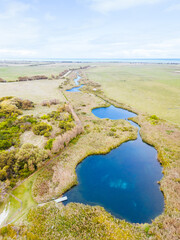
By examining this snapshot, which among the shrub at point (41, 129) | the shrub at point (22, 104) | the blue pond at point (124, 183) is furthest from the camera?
the shrub at point (22, 104)

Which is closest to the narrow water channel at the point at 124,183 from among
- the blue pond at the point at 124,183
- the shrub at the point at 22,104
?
the blue pond at the point at 124,183

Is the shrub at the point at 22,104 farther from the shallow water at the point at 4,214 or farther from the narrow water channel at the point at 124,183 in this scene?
the shallow water at the point at 4,214

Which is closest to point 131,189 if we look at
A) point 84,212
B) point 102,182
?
point 102,182

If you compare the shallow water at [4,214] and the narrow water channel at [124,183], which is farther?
the narrow water channel at [124,183]

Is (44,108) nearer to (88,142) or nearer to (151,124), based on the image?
(88,142)

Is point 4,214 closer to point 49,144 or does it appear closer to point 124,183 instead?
point 49,144

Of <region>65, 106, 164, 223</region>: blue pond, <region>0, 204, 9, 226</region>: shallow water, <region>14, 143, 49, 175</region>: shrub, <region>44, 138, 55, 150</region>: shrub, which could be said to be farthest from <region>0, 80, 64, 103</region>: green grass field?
<region>0, 204, 9, 226</region>: shallow water

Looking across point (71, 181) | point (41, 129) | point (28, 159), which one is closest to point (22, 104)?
point (41, 129)

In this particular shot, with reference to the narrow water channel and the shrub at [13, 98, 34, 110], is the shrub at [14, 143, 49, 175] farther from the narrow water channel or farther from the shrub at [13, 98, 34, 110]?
the shrub at [13, 98, 34, 110]

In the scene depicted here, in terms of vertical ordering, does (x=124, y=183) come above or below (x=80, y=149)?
below
